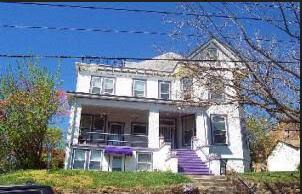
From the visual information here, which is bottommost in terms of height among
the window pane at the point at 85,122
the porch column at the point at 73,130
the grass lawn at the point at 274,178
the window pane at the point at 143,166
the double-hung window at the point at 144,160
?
the grass lawn at the point at 274,178

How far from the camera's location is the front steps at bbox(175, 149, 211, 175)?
25891 millimetres

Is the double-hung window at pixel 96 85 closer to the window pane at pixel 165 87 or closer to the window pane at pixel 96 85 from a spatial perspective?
the window pane at pixel 96 85

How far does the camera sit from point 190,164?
1056 inches

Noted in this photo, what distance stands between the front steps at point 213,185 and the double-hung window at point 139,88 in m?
11.0

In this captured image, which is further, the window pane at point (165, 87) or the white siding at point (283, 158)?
the white siding at point (283, 158)

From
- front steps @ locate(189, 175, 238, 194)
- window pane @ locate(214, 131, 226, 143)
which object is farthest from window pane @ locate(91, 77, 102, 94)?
front steps @ locate(189, 175, 238, 194)

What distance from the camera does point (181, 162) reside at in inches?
1059

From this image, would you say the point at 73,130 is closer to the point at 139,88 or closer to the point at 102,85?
the point at 102,85

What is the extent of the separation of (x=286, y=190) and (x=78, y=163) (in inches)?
486

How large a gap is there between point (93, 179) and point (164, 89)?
43.8 feet

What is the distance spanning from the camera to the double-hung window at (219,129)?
98.8 feet

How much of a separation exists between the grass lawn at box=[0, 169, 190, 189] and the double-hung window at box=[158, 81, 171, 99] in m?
→ 10.7

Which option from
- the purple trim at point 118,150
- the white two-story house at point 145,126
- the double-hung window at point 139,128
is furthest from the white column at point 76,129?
the double-hung window at point 139,128

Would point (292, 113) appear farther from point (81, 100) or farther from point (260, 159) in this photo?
point (260, 159)
